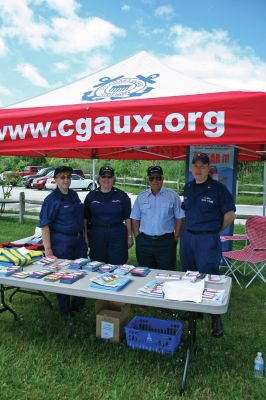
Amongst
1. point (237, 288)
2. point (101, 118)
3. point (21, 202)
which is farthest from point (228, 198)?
point (21, 202)

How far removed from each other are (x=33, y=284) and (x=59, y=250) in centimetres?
89

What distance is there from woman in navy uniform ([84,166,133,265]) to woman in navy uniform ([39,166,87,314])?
181 mm

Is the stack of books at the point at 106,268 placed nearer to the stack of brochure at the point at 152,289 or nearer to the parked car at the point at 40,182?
the stack of brochure at the point at 152,289

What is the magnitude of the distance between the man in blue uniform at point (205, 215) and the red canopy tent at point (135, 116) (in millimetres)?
714

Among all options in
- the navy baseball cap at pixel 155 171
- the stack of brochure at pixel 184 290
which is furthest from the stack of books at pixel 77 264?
the navy baseball cap at pixel 155 171

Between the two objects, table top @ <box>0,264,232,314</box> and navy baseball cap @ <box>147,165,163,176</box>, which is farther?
navy baseball cap @ <box>147,165,163,176</box>

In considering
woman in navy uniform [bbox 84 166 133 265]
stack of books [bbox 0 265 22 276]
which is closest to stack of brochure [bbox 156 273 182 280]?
woman in navy uniform [bbox 84 166 133 265]

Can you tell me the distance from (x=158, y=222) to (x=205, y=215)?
0.57m

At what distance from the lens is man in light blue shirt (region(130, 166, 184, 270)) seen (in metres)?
3.84

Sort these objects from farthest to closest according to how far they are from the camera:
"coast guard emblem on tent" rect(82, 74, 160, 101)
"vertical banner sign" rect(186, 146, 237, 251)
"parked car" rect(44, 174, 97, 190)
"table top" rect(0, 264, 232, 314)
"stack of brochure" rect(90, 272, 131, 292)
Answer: "parked car" rect(44, 174, 97, 190), "vertical banner sign" rect(186, 146, 237, 251), "coast guard emblem on tent" rect(82, 74, 160, 101), "stack of brochure" rect(90, 272, 131, 292), "table top" rect(0, 264, 232, 314)


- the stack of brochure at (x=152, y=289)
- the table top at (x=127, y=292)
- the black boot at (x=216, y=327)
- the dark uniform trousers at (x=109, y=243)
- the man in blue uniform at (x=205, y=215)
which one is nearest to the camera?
the table top at (x=127, y=292)

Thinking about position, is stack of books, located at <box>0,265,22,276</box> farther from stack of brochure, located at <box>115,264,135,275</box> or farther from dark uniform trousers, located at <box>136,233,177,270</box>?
dark uniform trousers, located at <box>136,233,177,270</box>

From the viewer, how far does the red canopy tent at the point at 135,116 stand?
103 inches

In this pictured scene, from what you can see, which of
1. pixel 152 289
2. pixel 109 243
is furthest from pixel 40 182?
pixel 152 289
